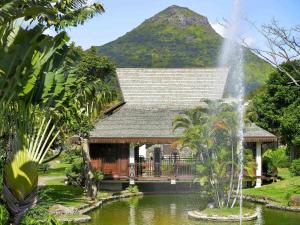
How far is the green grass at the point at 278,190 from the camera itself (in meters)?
24.8

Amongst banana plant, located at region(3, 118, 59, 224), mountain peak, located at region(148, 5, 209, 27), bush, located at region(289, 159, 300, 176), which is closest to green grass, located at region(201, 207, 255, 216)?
banana plant, located at region(3, 118, 59, 224)

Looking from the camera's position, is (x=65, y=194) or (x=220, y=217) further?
(x=65, y=194)

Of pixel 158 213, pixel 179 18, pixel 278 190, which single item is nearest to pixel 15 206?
pixel 158 213

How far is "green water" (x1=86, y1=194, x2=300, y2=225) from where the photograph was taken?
65.1 ft

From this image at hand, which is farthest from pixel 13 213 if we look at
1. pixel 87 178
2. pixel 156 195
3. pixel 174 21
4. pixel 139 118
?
pixel 174 21

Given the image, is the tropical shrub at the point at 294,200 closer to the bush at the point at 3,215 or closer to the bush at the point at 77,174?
the bush at the point at 77,174

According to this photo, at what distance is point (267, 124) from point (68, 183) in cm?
1900

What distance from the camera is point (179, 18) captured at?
153m

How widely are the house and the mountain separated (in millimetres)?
64575

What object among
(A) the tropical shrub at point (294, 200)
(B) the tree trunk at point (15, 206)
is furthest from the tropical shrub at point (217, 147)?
(B) the tree trunk at point (15, 206)

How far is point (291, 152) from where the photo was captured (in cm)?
4119

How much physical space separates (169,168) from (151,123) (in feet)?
9.86

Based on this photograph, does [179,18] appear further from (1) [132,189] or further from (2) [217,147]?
(2) [217,147]

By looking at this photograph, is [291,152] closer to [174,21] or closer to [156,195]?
[156,195]
